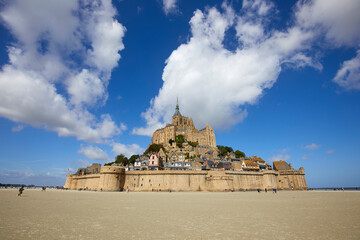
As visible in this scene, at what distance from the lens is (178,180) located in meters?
51.5

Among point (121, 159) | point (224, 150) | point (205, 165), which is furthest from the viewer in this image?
point (224, 150)

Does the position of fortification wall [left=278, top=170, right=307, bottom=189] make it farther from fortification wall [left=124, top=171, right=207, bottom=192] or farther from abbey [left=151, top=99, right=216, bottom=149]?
abbey [left=151, top=99, right=216, bottom=149]

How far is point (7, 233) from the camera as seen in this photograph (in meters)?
7.27

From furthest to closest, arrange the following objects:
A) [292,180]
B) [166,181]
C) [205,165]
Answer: [205,165], [292,180], [166,181]

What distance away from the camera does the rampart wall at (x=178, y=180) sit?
49.7 metres

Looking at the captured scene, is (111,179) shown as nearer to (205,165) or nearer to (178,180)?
(178,180)

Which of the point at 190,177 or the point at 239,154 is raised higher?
the point at 239,154

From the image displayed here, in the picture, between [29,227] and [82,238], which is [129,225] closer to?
[82,238]

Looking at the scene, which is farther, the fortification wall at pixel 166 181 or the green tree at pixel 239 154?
the green tree at pixel 239 154

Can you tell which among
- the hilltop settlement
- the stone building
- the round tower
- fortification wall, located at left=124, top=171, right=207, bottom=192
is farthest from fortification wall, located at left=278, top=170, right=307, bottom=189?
the round tower

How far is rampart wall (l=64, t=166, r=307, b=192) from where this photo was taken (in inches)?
1957

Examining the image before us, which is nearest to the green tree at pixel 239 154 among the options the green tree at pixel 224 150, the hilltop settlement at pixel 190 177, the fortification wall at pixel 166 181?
the green tree at pixel 224 150

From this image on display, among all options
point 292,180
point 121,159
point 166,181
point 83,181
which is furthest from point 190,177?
point 121,159

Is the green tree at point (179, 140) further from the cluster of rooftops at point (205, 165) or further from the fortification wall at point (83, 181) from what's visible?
the fortification wall at point (83, 181)
